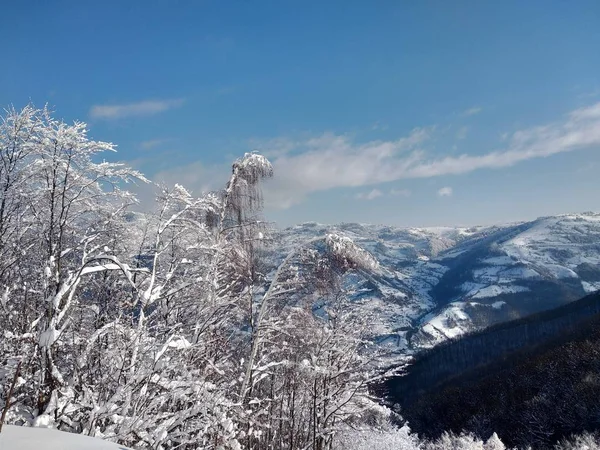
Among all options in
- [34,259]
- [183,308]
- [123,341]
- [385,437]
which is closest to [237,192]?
[183,308]

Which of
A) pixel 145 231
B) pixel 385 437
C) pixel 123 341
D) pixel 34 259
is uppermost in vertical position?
pixel 145 231

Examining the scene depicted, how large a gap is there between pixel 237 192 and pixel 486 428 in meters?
105

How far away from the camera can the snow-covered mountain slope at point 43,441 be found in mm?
4031

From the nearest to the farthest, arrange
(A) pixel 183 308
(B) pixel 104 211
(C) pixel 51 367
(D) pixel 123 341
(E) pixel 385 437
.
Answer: (C) pixel 51 367 → (D) pixel 123 341 → (B) pixel 104 211 → (A) pixel 183 308 → (E) pixel 385 437

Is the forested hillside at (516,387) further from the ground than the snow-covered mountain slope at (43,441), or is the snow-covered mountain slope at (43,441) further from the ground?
the snow-covered mountain slope at (43,441)

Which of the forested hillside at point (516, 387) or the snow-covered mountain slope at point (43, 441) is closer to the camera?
the snow-covered mountain slope at point (43, 441)

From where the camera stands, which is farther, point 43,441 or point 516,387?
point 516,387

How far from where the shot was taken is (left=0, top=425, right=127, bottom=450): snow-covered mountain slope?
13.2 ft

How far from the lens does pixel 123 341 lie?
7051 mm

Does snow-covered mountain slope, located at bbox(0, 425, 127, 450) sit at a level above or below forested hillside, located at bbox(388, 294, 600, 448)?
above

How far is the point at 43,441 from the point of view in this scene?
4.20m

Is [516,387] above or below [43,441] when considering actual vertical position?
below

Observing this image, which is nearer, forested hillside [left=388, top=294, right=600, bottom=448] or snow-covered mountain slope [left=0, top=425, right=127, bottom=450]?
snow-covered mountain slope [left=0, top=425, right=127, bottom=450]

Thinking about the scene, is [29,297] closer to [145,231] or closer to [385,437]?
[145,231]
